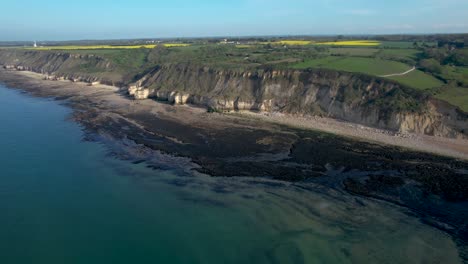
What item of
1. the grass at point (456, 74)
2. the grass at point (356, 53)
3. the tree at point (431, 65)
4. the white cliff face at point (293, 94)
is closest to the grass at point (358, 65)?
the tree at point (431, 65)

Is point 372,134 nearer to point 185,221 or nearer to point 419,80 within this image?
point 419,80

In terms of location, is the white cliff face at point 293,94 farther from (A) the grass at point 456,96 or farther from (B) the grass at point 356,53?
(B) the grass at point 356,53

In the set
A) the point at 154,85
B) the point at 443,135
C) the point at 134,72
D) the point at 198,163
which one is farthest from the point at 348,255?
the point at 134,72

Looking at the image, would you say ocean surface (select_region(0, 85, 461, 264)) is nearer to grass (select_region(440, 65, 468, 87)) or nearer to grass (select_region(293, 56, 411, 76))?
grass (select_region(440, 65, 468, 87))

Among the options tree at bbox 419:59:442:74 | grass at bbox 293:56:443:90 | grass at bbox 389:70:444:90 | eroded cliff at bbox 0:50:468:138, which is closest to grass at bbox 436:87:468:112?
eroded cliff at bbox 0:50:468:138

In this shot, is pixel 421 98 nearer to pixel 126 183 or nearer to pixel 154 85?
pixel 126 183
